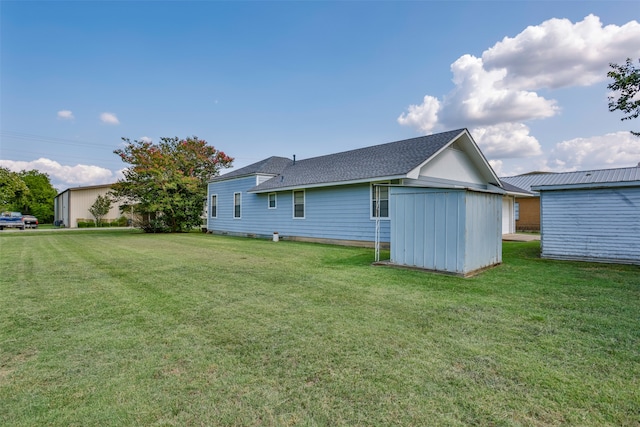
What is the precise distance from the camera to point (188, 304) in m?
4.37

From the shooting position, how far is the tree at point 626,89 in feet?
26.1

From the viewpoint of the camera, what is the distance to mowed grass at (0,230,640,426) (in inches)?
79.5

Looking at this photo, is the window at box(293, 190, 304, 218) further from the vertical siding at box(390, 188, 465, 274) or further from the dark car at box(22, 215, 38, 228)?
the dark car at box(22, 215, 38, 228)

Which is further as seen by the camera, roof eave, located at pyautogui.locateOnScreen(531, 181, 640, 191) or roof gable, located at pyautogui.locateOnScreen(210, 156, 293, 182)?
roof gable, located at pyautogui.locateOnScreen(210, 156, 293, 182)

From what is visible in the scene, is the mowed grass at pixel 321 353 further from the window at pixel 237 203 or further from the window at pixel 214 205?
the window at pixel 214 205

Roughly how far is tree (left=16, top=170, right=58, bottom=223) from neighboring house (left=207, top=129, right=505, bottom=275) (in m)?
40.6

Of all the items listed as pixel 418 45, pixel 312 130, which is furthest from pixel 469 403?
pixel 312 130

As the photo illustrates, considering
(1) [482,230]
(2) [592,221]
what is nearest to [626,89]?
(2) [592,221]

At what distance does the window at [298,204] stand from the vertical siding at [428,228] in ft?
23.1

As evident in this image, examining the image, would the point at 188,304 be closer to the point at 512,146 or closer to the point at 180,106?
the point at 180,106

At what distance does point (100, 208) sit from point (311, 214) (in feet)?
92.2

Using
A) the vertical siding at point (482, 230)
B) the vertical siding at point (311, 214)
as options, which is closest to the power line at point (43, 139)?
the vertical siding at point (311, 214)

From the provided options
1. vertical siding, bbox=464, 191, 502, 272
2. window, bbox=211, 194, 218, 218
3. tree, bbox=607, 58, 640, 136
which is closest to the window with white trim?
window, bbox=211, 194, 218, 218

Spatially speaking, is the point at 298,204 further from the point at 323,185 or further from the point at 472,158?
the point at 472,158
